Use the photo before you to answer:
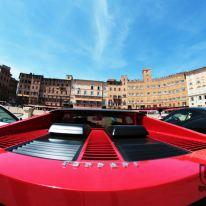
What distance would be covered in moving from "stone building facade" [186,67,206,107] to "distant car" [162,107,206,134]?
177 ft

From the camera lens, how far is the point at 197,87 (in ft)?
184

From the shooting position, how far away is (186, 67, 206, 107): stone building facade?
5416cm

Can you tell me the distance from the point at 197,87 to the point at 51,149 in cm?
6176

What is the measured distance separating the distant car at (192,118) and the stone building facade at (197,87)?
53.9 metres

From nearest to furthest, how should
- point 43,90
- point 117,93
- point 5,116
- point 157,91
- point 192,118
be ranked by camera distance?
1. point 192,118
2. point 5,116
3. point 157,91
4. point 43,90
5. point 117,93

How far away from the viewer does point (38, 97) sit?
69.3 meters

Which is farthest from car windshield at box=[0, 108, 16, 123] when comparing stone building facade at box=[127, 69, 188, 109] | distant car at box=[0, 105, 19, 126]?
stone building facade at box=[127, 69, 188, 109]

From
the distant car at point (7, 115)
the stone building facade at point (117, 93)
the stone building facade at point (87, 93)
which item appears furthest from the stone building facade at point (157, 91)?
the distant car at point (7, 115)

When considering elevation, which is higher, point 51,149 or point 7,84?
point 7,84

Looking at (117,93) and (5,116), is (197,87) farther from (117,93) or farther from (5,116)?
(5,116)

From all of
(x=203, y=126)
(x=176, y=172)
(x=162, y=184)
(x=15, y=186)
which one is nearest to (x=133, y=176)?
(x=162, y=184)

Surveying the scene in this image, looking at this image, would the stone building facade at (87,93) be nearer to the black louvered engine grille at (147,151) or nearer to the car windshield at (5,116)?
the car windshield at (5,116)

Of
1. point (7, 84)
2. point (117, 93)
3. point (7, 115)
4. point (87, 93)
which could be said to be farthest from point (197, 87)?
point (7, 84)

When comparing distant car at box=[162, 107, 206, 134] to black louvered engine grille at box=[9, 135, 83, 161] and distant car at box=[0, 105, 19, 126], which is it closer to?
black louvered engine grille at box=[9, 135, 83, 161]
